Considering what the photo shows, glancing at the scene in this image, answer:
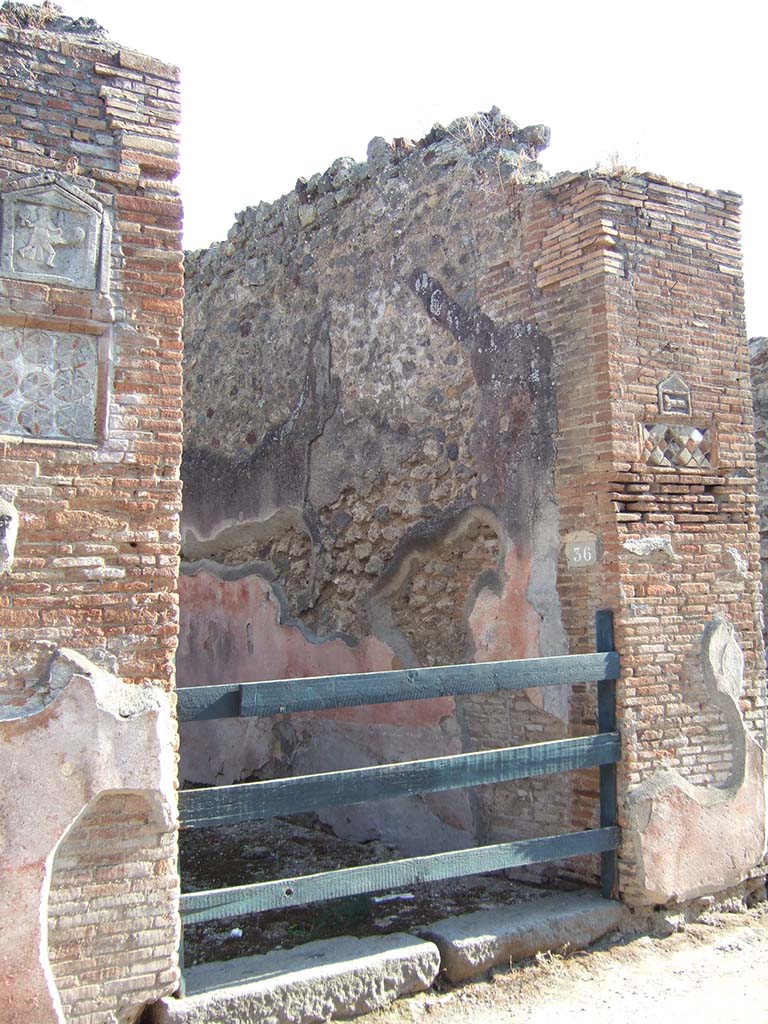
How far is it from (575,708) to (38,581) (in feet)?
8.68

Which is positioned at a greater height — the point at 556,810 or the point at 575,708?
the point at 575,708

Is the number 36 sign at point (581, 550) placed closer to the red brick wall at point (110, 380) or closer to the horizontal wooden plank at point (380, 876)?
the horizontal wooden plank at point (380, 876)

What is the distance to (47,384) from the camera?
10.6ft

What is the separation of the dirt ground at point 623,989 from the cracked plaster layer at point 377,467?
1008 millimetres

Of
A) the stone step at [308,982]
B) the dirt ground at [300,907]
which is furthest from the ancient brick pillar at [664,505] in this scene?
the stone step at [308,982]

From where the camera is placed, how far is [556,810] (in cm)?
468

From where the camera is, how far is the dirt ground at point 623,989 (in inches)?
141

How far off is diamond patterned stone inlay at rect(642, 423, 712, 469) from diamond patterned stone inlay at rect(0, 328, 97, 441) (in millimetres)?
2661

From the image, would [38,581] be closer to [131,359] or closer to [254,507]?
[131,359]

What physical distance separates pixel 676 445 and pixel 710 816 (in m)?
1.80

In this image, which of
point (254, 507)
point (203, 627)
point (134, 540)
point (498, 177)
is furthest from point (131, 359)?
point (203, 627)

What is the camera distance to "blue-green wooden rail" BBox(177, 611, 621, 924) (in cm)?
341

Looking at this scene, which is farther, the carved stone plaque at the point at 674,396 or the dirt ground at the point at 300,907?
the carved stone plaque at the point at 674,396

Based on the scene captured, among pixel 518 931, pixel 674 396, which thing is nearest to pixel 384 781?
pixel 518 931
